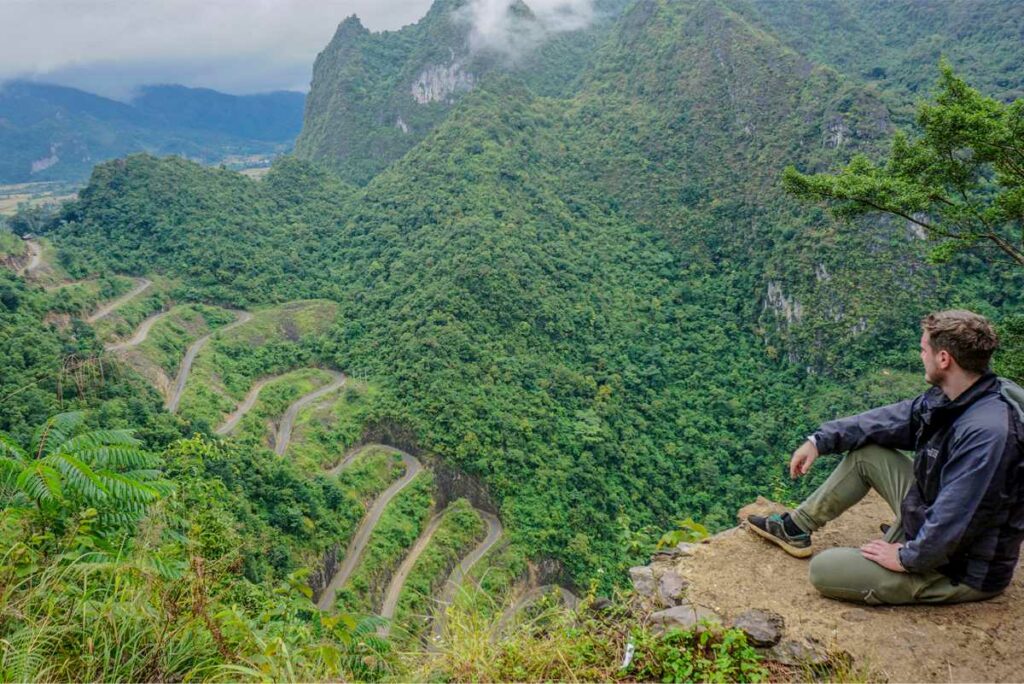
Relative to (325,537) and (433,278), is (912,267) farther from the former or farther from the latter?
(325,537)

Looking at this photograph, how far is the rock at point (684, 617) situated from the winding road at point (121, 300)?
38.1 m

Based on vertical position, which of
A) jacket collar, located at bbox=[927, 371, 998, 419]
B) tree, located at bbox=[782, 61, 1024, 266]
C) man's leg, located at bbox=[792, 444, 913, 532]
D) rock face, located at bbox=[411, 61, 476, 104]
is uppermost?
rock face, located at bbox=[411, 61, 476, 104]

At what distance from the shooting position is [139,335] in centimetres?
3412

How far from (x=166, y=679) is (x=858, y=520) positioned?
494cm

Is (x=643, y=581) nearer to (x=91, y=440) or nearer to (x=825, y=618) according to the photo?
(x=825, y=618)

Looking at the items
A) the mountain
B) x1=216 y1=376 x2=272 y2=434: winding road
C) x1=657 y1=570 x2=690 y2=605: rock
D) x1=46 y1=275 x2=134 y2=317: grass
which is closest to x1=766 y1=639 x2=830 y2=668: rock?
x1=657 y1=570 x2=690 y2=605: rock

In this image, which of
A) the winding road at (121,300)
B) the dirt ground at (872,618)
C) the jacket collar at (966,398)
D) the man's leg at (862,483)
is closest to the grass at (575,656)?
the dirt ground at (872,618)

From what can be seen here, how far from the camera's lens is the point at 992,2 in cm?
6366

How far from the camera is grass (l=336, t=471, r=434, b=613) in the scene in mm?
22188

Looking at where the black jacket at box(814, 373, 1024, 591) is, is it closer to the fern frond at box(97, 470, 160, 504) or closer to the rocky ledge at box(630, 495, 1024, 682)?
the rocky ledge at box(630, 495, 1024, 682)

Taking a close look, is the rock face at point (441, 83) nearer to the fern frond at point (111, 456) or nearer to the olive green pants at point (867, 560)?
the fern frond at point (111, 456)

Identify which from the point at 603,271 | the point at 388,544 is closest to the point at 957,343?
the point at 388,544

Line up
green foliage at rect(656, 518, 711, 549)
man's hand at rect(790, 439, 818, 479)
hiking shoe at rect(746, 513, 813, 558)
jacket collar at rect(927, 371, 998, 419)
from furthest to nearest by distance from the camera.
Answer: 1. green foliage at rect(656, 518, 711, 549)
2. hiking shoe at rect(746, 513, 813, 558)
3. man's hand at rect(790, 439, 818, 479)
4. jacket collar at rect(927, 371, 998, 419)

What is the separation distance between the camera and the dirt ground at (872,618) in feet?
10.4
